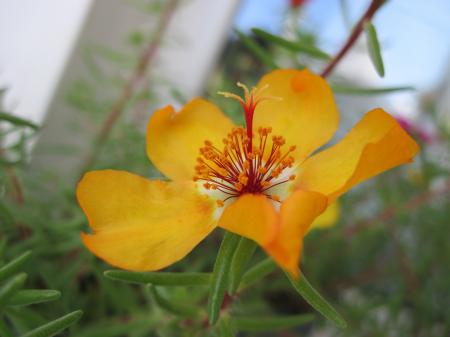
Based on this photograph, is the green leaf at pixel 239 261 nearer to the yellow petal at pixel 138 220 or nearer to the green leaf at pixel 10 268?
the yellow petal at pixel 138 220

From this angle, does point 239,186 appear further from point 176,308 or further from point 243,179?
point 176,308

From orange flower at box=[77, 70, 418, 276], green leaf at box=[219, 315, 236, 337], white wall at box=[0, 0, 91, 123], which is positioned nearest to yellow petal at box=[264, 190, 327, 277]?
orange flower at box=[77, 70, 418, 276]

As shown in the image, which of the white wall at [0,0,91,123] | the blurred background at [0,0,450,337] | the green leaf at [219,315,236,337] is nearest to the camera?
the green leaf at [219,315,236,337]

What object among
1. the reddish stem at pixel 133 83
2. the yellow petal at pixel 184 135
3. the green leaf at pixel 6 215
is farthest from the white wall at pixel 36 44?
the yellow petal at pixel 184 135

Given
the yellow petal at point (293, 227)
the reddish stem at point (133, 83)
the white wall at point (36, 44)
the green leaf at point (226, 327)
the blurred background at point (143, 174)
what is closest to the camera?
the yellow petal at point (293, 227)

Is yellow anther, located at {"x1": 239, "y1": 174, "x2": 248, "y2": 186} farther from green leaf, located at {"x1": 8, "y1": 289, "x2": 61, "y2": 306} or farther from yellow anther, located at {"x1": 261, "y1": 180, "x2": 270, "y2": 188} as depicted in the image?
green leaf, located at {"x1": 8, "y1": 289, "x2": 61, "y2": 306}

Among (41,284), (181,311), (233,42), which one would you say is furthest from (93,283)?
(233,42)
